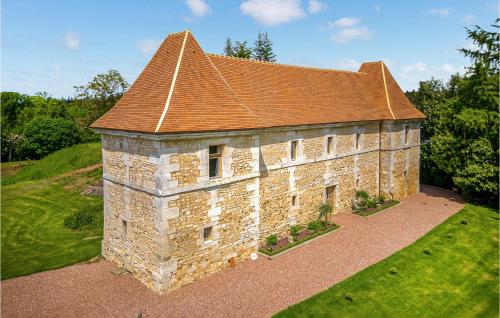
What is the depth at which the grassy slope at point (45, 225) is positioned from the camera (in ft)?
52.0

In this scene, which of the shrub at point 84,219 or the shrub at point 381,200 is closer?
the shrub at point 84,219

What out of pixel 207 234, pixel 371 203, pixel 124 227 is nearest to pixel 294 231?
pixel 207 234

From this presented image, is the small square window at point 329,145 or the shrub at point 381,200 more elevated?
the small square window at point 329,145

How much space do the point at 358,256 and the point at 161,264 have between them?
816 cm

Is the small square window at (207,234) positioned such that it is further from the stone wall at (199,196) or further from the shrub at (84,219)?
the shrub at (84,219)

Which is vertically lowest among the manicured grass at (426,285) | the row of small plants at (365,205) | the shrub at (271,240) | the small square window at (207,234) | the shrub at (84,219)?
the manicured grass at (426,285)

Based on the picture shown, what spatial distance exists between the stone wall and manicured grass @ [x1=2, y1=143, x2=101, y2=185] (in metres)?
23.2

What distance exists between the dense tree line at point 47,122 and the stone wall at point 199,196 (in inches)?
1077

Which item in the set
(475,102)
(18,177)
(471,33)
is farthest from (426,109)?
(18,177)

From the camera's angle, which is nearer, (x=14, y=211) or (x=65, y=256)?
(x=65, y=256)


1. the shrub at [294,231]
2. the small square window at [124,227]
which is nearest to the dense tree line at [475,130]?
the shrub at [294,231]

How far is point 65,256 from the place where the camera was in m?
16.1

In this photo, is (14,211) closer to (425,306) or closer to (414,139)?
(425,306)

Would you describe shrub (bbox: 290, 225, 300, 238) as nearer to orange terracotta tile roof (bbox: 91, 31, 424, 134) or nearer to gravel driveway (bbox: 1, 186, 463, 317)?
gravel driveway (bbox: 1, 186, 463, 317)
